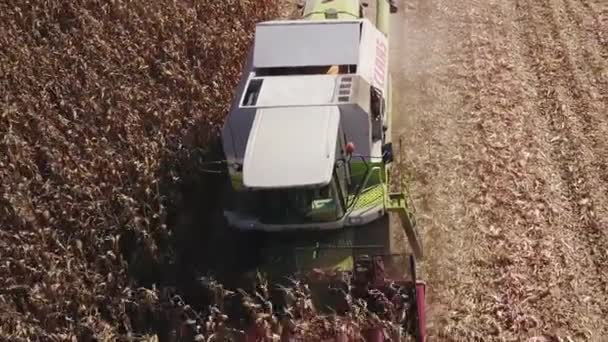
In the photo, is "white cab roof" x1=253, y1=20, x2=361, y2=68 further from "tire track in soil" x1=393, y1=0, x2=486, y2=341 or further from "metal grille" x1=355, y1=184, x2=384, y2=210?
"tire track in soil" x1=393, y1=0, x2=486, y2=341

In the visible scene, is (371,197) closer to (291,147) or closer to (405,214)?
(405,214)

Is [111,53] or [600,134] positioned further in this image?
[111,53]

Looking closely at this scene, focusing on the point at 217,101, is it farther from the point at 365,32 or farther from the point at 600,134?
the point at 600,134

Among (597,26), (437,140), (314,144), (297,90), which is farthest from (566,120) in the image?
(314,144)

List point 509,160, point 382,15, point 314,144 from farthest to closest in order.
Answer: point 382,15 < point 509,160 < point 314,144

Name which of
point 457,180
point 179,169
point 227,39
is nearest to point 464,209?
point 457,180

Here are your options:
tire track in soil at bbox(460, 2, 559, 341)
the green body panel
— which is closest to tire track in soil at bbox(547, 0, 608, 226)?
tire track in soil at bbox(460, 2, 559, 341)
